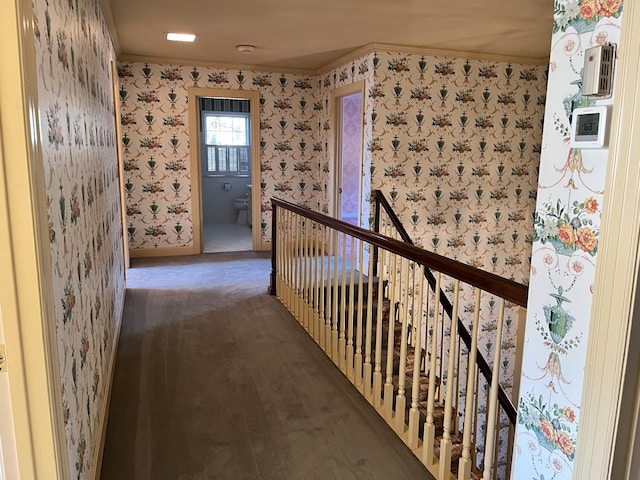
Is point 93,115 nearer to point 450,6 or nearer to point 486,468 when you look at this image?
point 486,468

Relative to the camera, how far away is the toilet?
8.97 m

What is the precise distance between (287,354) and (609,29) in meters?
2.55

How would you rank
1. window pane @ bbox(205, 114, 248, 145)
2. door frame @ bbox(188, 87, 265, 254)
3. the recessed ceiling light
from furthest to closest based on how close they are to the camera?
window pane @ bbox(205, 114, 248, 145) → door frame @ bbox(188, 87, 265, 254) → the recessed ceiling light

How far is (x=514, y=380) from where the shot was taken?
5.77 m

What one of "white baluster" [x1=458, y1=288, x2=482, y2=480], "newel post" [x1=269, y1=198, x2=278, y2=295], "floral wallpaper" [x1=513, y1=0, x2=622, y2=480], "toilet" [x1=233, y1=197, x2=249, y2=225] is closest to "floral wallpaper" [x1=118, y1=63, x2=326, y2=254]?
"newel post" [x1=269, y1=198, x2=278, y2=295]

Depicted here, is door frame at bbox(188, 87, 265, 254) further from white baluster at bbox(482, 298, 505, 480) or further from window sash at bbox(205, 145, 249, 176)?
white baluster at bbox(482, 298, 505, 480)

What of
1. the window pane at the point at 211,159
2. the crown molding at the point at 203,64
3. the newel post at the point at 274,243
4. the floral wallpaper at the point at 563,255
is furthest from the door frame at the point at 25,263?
the window pane at the point at 211,159

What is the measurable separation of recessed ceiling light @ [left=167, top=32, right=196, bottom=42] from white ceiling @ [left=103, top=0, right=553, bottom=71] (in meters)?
0.08

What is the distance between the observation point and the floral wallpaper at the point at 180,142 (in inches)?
225

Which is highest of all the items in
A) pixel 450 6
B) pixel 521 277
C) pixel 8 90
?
pixel 450 6

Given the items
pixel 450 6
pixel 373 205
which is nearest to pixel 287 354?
pixel 373 205

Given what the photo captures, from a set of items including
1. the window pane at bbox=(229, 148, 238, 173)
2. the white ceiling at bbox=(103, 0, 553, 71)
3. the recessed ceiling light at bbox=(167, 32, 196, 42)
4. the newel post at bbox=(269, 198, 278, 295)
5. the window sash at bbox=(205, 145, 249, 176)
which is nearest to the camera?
the white ceiling at bbox=(103, 0, 553, 71)

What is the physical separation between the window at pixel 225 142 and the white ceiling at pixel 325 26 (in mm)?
3313

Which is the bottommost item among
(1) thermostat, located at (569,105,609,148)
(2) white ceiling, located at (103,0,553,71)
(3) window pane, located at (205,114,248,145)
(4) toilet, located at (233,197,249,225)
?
(4) toilet, located at (233,197,249,225)
